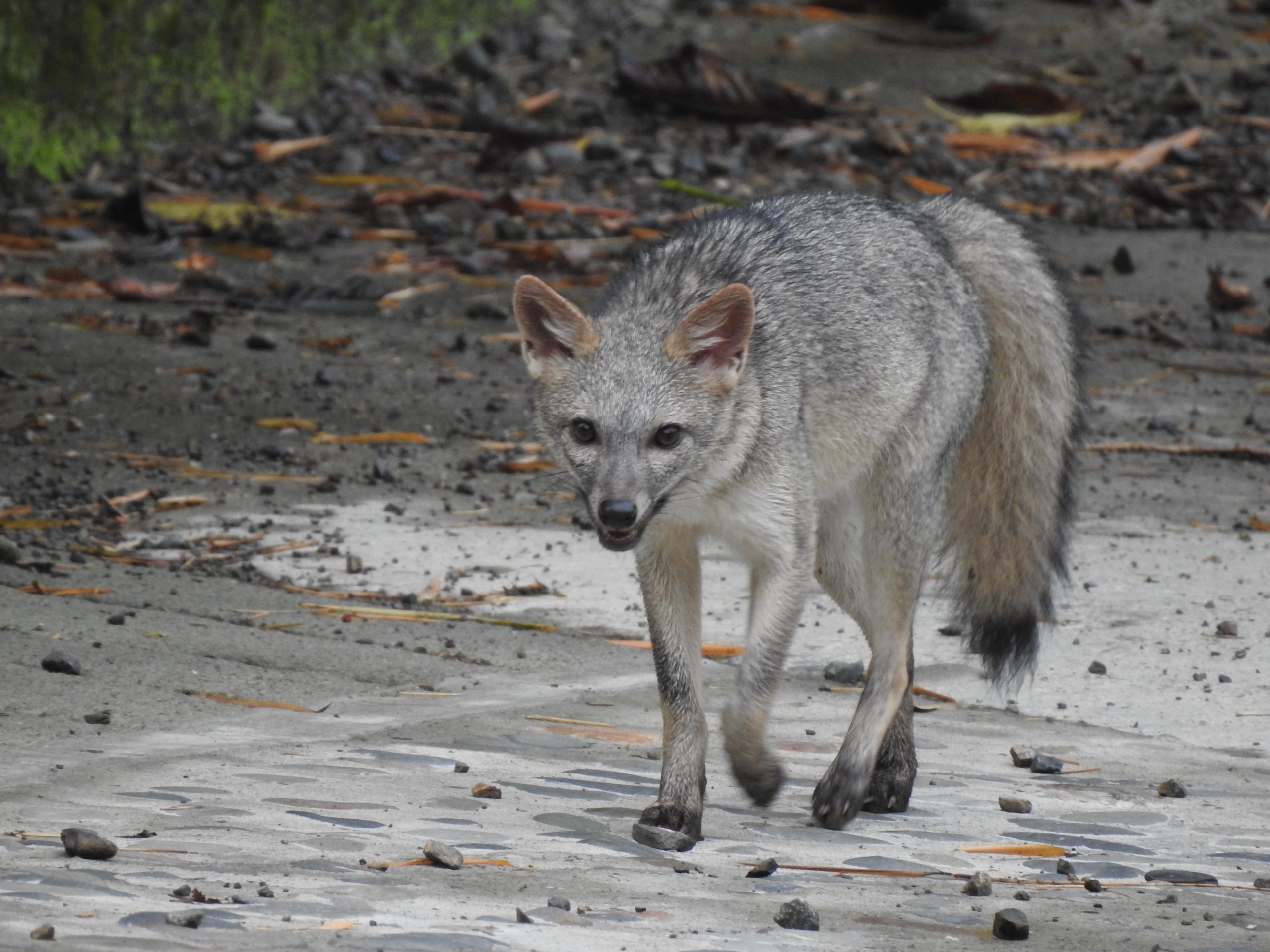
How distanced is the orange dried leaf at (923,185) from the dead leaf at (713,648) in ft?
22.4

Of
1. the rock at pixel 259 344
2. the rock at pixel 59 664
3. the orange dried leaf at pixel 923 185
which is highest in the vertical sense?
the orange dried leaf at pixel 923 185

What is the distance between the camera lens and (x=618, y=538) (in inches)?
182

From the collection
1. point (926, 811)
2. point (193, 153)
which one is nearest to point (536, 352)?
point (926, 811)

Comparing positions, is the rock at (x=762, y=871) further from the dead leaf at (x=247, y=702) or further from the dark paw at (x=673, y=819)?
the dead leaf at (x=247, y=702)

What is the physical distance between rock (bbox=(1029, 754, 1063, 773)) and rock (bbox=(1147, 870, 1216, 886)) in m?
0.95

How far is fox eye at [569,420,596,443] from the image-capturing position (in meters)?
4.82

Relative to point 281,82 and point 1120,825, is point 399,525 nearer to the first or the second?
point 1120,825

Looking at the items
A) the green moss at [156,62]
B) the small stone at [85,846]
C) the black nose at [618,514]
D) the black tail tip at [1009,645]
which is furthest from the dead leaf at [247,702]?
the green moss at [156,62]

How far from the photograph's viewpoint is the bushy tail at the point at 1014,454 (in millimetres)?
5691

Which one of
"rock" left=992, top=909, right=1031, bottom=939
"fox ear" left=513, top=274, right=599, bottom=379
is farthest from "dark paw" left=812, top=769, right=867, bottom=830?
"fox ear" left=513, top=274, right=599, bottom=379

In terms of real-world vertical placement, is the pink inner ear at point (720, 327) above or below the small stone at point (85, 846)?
above

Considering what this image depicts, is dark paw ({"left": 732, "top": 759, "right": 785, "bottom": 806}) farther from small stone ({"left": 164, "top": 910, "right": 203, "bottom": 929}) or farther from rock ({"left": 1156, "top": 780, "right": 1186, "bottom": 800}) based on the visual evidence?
small stone ({"left": 164, "top": 910, "right": 203, "bottom": 929})

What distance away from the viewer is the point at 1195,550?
274 inches

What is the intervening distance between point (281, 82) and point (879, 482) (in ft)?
31.7
